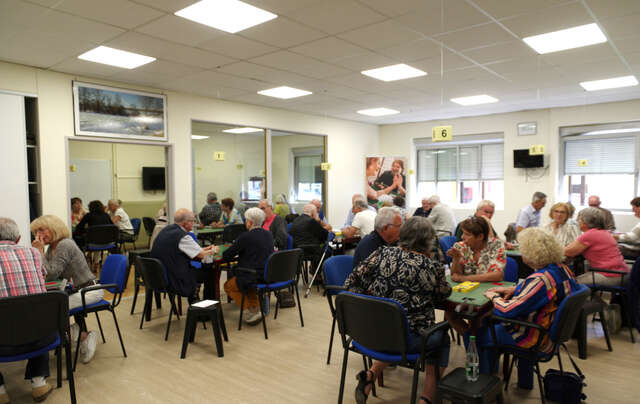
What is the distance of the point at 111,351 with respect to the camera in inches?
152

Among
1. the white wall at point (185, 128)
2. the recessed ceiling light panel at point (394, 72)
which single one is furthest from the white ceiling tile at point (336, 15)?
the white wall at point (185, 128)

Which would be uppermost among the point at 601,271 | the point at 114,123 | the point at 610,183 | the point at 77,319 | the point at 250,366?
the point at 114,123

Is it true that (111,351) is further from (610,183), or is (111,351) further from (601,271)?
(610,183)

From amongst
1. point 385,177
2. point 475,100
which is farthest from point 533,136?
point 385,177

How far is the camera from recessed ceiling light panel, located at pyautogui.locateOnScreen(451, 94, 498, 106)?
7773 millimetres

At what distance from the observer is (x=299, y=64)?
548 centimetres

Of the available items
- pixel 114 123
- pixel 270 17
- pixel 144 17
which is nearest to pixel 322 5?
pixel 270 17

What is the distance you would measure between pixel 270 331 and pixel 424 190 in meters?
7.79

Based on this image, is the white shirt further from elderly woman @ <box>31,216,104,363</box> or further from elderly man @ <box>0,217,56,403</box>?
elderly man @ <box>0,217,56,403</box>

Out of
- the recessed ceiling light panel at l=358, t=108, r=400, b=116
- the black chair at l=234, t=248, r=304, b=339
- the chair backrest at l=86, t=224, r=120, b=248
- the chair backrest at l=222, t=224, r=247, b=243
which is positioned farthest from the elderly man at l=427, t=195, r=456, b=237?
the chair backrest at l=86, t=224, r=120, b=248

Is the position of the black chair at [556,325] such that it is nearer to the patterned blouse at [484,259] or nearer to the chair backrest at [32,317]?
the patterned blouse at [484,259]

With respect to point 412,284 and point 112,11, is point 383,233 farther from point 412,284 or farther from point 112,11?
point 112,11

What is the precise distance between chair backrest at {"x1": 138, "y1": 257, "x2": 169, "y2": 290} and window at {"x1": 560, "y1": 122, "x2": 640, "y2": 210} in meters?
8.12

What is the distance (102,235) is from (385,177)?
6.42m
